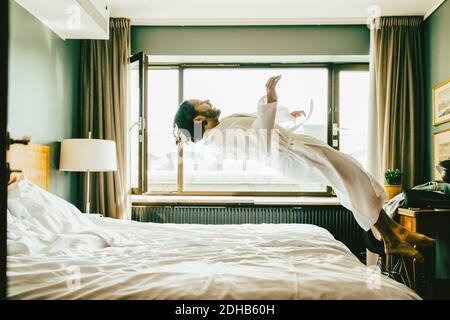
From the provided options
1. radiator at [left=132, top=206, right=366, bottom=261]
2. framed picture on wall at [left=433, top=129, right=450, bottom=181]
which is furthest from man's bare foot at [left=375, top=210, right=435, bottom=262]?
radiator at [left=132, top=206, right=366, bottom=261]

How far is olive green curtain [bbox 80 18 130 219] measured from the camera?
130 inches

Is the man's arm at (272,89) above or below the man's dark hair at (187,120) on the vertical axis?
above

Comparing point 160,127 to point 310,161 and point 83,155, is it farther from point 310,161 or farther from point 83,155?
point 310,161

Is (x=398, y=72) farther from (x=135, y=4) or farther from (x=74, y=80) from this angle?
(x=74, y=80)

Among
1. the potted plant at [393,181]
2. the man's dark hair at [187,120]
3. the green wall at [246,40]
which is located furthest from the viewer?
the green wall at [246,40]

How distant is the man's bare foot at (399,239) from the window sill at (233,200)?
1548mm

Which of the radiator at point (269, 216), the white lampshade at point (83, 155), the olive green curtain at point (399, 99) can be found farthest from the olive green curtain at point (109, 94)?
the olive green curtain at point (399, 99)

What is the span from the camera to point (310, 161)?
5.88ft

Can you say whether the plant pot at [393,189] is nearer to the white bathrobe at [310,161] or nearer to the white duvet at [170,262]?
the white duvet at [170,262]

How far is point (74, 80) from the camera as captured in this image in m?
3.31

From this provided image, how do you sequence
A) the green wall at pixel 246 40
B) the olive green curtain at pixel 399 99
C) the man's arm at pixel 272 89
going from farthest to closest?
the green wall at pixel 246 40 < the olive green curtain at pixel 399 99 < the man's arm at pixel 272 89

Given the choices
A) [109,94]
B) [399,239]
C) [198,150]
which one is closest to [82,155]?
[109,94]

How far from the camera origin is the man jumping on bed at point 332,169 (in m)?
1.67
